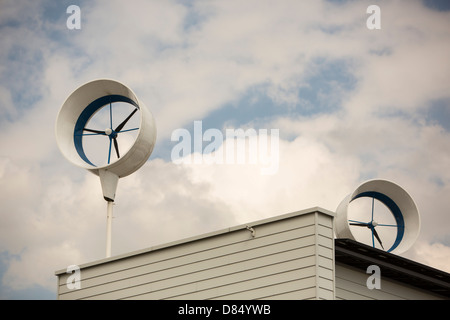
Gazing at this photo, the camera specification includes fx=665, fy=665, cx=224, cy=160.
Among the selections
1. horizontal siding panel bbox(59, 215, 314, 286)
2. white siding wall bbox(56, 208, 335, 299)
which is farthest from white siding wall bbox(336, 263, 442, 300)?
horizontal siding panel bbox(59, 215, 314, 286)

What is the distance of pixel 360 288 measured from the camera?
15.4 meters

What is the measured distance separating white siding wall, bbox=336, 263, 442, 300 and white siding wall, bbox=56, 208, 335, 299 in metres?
1.89

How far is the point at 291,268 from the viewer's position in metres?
13.3

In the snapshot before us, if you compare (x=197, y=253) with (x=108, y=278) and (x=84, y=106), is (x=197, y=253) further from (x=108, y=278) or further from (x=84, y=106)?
(x=84, y=106)

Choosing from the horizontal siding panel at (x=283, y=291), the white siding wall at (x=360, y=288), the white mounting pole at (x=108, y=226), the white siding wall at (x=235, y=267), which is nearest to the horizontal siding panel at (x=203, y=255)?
the white siding wall at (x=235, y=267)

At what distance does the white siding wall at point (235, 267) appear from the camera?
43.1 ft

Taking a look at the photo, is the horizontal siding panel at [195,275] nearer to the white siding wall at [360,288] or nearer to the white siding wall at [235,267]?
the white siding wall at [235,267]

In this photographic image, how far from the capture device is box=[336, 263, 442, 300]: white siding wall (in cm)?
1500

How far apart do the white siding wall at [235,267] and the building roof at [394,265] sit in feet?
3.79

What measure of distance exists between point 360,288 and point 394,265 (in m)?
1.05
